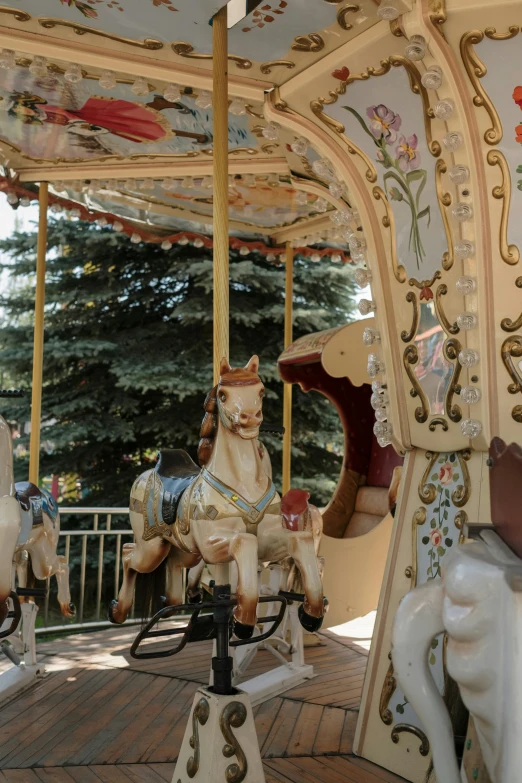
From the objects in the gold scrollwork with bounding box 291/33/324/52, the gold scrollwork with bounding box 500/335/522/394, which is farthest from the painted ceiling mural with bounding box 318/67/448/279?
the gold scrollwork with bounding box 500/335/522/394

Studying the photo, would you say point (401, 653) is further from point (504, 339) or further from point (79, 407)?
point (79, 407)

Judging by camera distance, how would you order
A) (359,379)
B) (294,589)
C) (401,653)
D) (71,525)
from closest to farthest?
(401,653)
(294,589)
(359,379)
(71,525)

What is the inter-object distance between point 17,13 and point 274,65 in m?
1.12

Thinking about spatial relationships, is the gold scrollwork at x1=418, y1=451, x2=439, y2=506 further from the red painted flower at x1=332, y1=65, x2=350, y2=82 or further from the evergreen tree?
the evergreen tree

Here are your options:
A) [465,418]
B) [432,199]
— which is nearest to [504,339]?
[465,418]

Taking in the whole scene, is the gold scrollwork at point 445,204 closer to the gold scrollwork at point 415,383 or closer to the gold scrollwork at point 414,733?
the gold scrollwork at point 415,383

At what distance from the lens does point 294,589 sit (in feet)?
16.4

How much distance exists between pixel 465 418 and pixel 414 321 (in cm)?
49

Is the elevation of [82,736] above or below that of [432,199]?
below

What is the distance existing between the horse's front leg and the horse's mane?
300 millimetres

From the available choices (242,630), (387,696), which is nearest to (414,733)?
(387,696)

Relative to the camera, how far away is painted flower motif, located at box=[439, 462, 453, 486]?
3232 mm

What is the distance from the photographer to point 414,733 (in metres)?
3.10

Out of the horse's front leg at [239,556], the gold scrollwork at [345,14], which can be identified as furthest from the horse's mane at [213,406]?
the gold scrollwork at [345,14]
